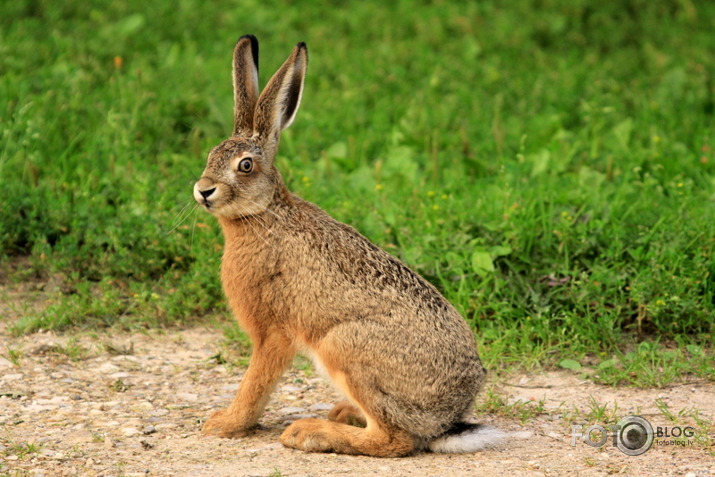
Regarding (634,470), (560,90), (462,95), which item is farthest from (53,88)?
(634,470)

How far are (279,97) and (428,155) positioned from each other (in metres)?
3.05

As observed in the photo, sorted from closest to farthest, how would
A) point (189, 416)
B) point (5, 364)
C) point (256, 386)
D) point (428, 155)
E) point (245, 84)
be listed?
point (256, 386) → point (245, 84) → point (189, 416) → point (5, 364) → point (428, 155)

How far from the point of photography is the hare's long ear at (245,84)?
4.71 m

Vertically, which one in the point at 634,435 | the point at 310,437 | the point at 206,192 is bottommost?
the point at 310,437

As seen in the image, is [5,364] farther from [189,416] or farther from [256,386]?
[256,386]

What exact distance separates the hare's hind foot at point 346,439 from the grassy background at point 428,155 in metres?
1.32

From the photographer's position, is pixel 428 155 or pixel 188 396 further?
pixel 428 155

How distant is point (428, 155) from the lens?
24.7ft

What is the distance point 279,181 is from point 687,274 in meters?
2.41

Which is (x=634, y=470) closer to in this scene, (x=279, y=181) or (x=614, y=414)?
(x=614, y=414)

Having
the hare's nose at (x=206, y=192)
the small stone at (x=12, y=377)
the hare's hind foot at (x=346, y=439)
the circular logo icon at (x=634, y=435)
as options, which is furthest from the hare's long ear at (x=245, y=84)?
the circular logo icon at (x=634, y=435)

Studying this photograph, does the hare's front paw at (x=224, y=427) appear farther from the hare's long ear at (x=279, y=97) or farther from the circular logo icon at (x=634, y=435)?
the circular logo icon at (x=634, y=435)

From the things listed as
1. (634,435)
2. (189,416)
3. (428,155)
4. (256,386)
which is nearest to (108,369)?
(189,416)

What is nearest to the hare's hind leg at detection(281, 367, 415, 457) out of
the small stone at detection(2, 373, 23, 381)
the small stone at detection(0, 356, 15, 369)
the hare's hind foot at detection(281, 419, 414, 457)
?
the hare's hind foot at detection(281, 419, 414, 457)
